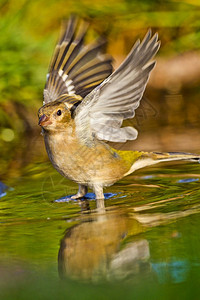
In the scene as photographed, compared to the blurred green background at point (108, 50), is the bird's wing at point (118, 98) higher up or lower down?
lower down

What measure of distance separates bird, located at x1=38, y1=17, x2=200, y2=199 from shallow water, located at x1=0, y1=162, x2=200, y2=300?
0.58 feet

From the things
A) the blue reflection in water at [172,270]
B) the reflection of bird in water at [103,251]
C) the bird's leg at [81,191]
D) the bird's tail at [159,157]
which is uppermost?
the bird's tail at [159,157]

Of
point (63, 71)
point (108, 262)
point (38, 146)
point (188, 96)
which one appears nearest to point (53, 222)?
point (108, 262)

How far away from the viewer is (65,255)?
333cm

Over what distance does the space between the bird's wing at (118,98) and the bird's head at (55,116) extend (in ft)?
0.25

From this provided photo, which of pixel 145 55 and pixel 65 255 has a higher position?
pixel 145 55

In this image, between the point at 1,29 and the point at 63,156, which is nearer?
the point at 63,156

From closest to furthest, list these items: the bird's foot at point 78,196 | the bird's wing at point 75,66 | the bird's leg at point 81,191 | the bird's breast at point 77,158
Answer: the bird's breast at point 77,158
the bird's foot at point 78,196
the bird's leg at point 81,191
the bird's wing at point 75,66

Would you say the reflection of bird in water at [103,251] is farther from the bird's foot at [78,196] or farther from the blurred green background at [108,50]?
the blurred green background at [108,50]

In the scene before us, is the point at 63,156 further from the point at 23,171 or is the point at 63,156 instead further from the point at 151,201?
the point at 23,171

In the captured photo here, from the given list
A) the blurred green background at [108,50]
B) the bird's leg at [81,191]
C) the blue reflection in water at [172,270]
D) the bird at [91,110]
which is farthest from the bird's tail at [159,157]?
the blue reflection in water at [172,270]

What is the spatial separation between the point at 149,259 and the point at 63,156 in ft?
5.59

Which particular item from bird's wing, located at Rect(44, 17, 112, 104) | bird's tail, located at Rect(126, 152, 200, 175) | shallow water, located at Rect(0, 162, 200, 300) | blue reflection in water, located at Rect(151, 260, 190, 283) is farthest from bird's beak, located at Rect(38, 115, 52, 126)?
blue reflection in water, located at Rect(151, 260, 190, 283)

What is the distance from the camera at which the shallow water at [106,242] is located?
2.82 meters
